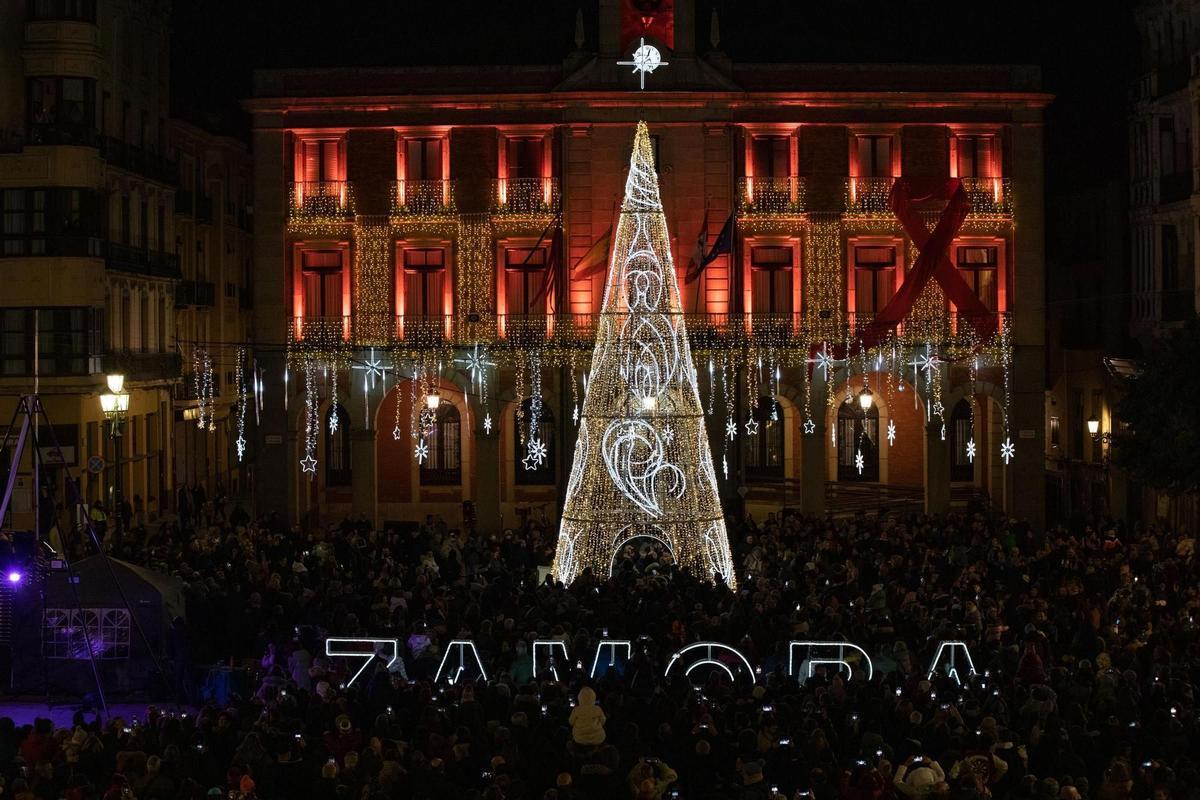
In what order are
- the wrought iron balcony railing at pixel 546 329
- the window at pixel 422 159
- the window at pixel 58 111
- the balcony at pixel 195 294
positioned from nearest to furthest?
the window at pixel 58 111
the wrought iron balcony railing at pixel 546 329
the window at pixel 422 159
the balcony at pixel 195 294

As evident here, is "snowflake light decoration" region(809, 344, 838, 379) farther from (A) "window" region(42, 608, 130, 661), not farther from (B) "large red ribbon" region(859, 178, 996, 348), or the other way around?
(A) "window" region(42, 608, 130, 661)

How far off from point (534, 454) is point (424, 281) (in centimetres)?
481

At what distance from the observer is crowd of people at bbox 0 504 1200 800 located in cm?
1702

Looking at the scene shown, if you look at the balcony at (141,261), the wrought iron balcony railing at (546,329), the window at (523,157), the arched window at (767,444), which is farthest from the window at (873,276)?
the balcony at (141,261)

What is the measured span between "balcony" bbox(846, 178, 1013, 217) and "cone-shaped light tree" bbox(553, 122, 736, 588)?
50.1 ft

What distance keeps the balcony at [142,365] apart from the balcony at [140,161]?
4521 mm

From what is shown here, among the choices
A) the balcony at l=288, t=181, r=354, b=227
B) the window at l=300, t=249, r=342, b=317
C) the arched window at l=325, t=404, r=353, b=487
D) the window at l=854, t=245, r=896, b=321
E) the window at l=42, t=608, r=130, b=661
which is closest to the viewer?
the window at l=42, t=608, r=130, b=661

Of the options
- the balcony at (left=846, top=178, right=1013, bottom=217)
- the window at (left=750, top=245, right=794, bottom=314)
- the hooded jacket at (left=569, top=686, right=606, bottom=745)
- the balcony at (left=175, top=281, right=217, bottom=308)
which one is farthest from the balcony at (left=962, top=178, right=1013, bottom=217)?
the hooded jacket at (left=569, top=686, right=606, bottom=745)

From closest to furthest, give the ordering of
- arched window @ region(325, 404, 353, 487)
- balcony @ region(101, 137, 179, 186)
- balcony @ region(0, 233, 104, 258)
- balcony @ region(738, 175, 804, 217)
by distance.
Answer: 1. balcony @ region(0, 233, 104, 258)
2. balcony @ region(738, 175, 804, 217)
3. balcony @ region(101, 137, 179, 186)
4. arched window @ region(325, 404, 353, 487)

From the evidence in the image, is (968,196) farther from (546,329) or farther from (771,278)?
(546,329)

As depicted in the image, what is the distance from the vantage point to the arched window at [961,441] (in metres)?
Answer: 50.0

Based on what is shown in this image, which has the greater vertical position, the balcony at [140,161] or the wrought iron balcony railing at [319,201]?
the balcony at [140,161]

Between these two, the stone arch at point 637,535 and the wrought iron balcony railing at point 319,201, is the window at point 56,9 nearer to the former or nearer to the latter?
the wrought iron balcony railing at point 319,201

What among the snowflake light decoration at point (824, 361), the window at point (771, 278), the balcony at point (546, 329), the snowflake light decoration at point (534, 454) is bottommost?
the snowflake light decoration at point (534, 454)
